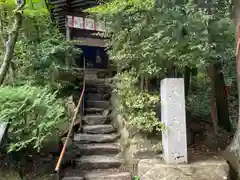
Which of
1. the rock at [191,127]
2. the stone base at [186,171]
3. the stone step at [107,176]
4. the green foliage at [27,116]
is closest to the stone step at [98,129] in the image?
the stone step at [107,176]

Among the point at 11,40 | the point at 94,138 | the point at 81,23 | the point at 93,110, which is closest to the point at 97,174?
the point at 94,138

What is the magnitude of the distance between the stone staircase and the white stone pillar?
1082 mm

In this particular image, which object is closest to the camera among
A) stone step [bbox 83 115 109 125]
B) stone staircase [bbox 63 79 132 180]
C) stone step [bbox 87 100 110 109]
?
stone staircase [bbox 63 79 132 180]

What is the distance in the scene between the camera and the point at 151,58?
4.43m

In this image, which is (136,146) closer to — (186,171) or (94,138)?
(186,171)

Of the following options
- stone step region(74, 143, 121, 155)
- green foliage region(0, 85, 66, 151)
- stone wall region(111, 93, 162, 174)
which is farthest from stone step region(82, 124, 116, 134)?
green foliage region(0, 85, 66, 151)

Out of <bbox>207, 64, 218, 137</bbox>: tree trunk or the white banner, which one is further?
the white banner

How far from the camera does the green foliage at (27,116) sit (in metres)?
3.95

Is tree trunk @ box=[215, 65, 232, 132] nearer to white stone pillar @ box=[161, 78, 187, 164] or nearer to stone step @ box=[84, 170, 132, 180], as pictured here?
white stone pillar @ box=[161, 78, 187, 164]

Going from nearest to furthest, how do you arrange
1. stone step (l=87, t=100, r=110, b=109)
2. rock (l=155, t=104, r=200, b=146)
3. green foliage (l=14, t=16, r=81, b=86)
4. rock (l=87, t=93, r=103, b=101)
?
rock (l=155, t=104, r=200, b=146), green foliage (l=14, t=16, r=81, b=86), stone step (l=87, t=100, r=110, b=109), rock (l=87, t=93, r=103, b=101)

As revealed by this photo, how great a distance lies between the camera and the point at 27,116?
13.5 ft

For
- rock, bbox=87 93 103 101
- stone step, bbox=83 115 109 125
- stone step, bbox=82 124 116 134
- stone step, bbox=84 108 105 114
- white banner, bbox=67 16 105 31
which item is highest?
white banner, bbox=67 16 105 31

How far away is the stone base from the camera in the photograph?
3848 millimetres

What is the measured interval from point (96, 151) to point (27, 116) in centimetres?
193
